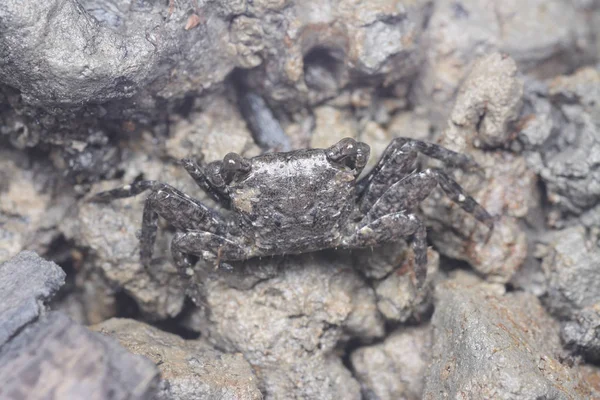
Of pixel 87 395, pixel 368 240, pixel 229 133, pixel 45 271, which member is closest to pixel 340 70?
pixel 229 133

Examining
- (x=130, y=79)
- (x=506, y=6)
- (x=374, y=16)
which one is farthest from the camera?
(x=506, y=6)

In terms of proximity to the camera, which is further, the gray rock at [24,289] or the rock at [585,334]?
the rock at [585,334]

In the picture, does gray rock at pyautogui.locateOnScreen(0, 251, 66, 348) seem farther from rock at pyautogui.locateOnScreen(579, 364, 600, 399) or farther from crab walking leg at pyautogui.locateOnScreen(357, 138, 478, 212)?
rock at pyautogui.locateOnScreen(579, 364, 600, 399)

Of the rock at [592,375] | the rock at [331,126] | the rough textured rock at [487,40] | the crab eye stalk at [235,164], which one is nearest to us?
the crab eye stalk at [235,164]

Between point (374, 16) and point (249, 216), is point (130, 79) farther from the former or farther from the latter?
point (374, 16)

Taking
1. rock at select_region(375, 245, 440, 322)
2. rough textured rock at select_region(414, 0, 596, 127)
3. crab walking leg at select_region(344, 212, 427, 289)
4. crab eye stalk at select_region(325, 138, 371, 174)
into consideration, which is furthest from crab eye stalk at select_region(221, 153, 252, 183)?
rough textured rock at select_region(414, 0, 596, 127)

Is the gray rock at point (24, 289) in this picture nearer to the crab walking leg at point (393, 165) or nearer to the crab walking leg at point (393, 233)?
the crab walking leg at point (393, 233)

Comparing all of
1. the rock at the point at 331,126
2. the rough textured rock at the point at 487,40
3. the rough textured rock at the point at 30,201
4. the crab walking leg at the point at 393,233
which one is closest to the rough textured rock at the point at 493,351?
the crab walking leg at the point at 393,233

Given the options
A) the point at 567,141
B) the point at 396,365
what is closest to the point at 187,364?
the point at 396,365
